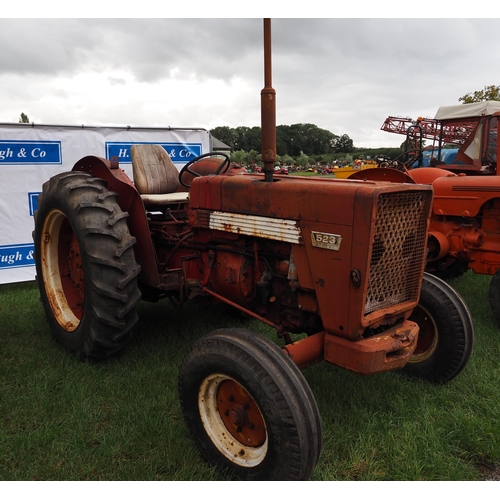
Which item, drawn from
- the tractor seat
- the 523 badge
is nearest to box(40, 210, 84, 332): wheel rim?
the tractor seat

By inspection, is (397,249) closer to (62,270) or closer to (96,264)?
(96,264)

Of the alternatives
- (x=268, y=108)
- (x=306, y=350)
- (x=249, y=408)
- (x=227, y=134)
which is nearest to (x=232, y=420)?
(x=249, y=408)

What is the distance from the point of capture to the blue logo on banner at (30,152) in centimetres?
553

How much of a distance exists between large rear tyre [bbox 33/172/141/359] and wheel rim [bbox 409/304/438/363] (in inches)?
76.7

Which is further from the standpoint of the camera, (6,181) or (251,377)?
(6,181)

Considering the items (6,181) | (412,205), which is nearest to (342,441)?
(412,205)

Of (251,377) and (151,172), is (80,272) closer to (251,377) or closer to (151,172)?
(151,172)

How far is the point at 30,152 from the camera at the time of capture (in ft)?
→ 18.7

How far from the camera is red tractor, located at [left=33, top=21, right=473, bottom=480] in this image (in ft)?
6.96

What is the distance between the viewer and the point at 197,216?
119 inches

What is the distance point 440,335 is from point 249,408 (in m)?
1.54

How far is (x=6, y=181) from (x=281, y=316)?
4430 mm

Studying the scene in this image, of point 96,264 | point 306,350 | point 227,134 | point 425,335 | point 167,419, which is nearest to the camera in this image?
point 306,350

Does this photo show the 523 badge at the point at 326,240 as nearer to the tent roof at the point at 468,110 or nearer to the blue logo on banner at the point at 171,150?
the blue logo on banner at the point at 171,150
